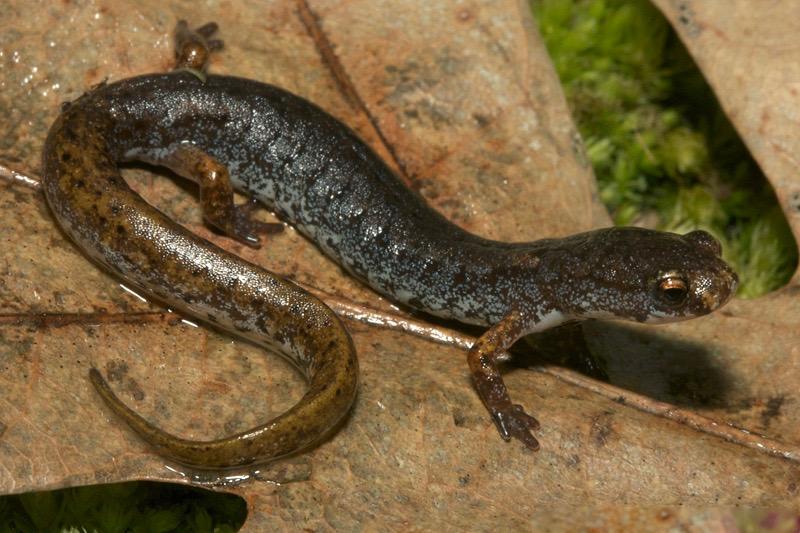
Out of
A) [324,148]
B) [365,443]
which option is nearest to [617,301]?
[365,443]

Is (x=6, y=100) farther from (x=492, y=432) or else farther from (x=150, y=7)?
(x=492, y=432)

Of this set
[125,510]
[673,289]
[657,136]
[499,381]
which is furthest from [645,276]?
[125,510]

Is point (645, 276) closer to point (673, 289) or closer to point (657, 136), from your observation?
point (673, 289)

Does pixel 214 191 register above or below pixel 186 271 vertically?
above

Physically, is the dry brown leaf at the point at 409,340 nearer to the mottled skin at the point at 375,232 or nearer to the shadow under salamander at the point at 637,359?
the shadow under salamander at the point at 637,359

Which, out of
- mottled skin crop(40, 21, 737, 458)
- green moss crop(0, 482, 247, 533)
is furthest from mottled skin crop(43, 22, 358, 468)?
green moss crop(0, 482, 247, 533)
